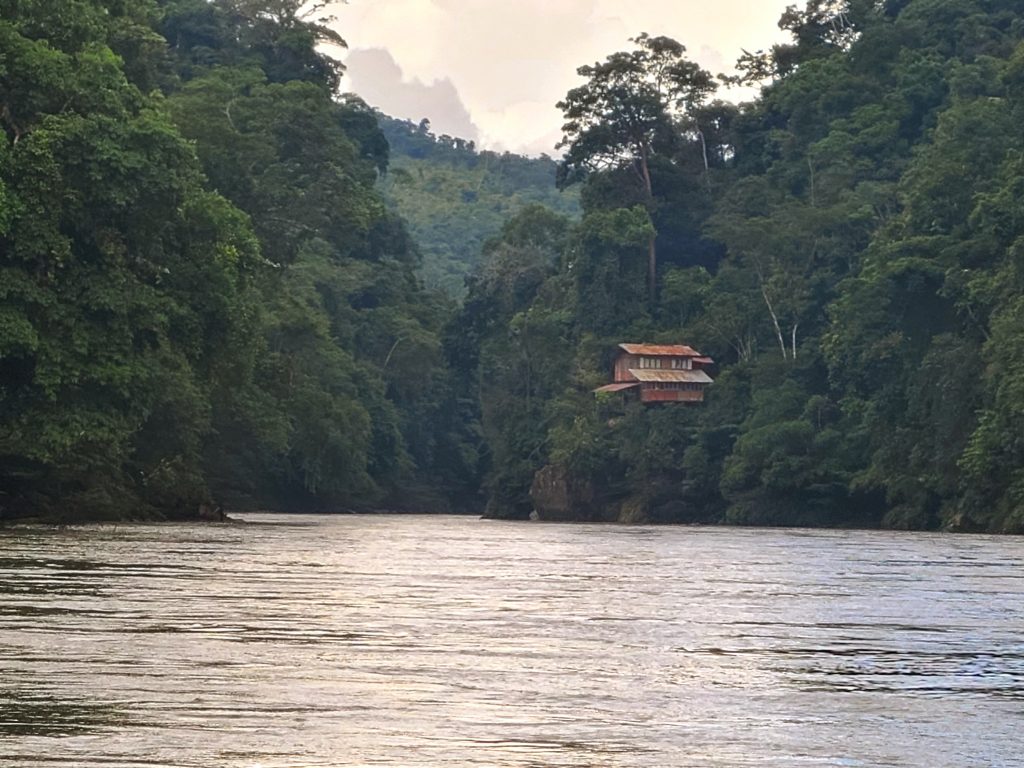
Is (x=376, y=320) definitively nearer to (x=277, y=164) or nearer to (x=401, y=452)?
(x=401, y=452)

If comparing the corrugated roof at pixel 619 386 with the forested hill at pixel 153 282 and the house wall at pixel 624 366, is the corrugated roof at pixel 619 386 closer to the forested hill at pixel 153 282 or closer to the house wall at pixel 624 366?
the house wall at pixel 624 366

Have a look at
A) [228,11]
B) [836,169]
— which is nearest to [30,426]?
[836,169]

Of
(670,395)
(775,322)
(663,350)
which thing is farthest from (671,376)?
(775,322)

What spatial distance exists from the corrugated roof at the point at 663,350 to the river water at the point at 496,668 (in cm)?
6023

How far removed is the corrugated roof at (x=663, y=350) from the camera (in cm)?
8288

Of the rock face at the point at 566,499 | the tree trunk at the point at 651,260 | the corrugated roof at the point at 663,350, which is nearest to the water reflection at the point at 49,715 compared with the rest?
the rock face at the point at 566,499

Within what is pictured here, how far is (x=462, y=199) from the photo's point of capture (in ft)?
569

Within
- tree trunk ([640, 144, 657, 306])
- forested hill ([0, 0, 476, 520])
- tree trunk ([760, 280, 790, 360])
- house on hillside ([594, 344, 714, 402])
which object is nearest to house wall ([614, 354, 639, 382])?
house on hillside ([594, 344, 714, 402])

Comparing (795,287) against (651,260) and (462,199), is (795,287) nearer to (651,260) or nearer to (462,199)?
(651,260)

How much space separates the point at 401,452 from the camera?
93188 mm

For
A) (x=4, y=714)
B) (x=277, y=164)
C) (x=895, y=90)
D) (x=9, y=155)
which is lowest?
(x=4, y=714)

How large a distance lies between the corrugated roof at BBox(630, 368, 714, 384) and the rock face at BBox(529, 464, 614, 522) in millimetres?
5521

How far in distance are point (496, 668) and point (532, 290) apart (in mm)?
89390

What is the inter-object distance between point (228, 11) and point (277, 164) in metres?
33.8
